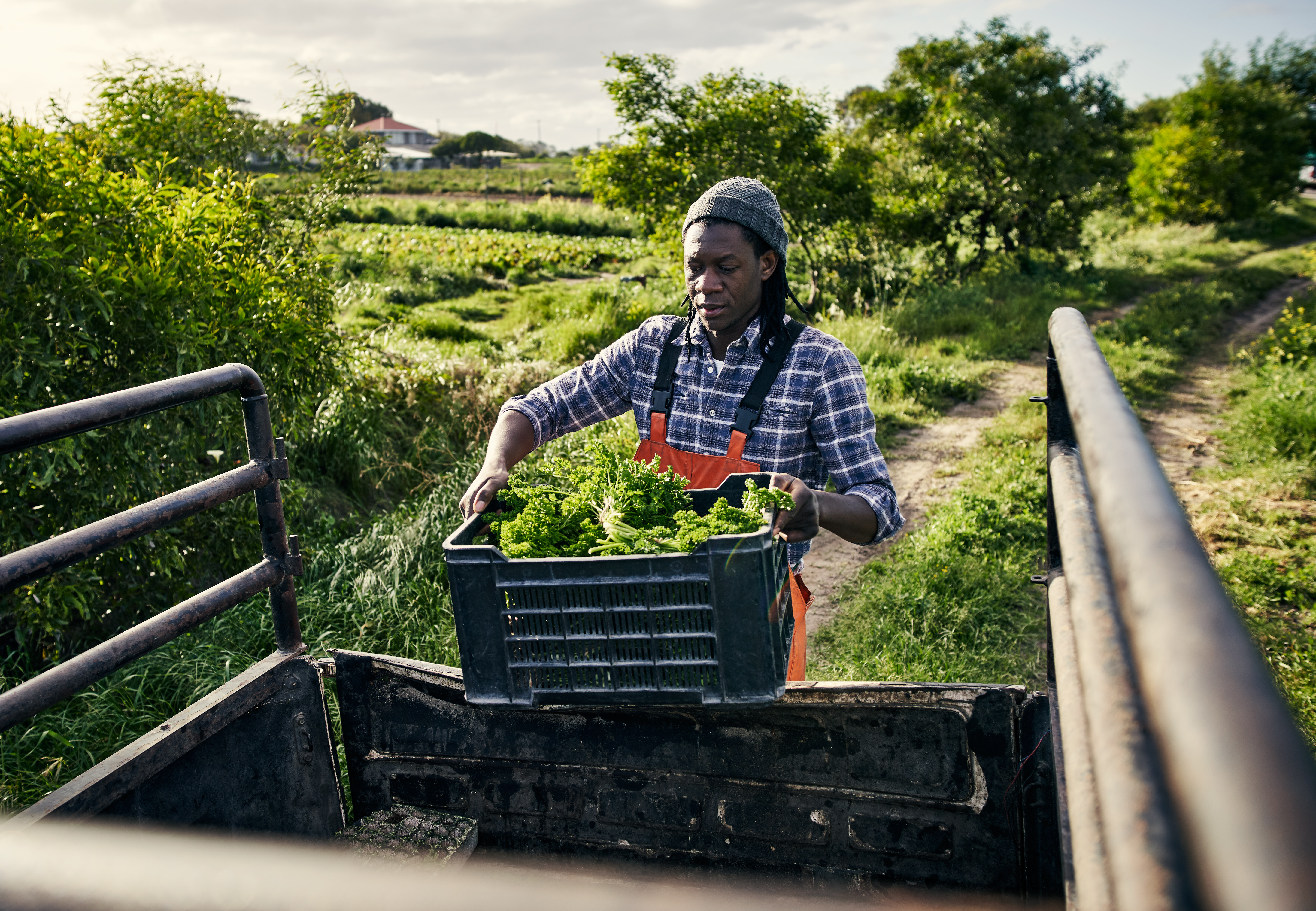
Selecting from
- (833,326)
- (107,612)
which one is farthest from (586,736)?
(833,326)

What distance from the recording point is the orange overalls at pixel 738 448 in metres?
2.66

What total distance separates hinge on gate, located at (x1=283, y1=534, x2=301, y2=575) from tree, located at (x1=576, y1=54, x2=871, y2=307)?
965cm

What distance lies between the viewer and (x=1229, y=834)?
439 mm

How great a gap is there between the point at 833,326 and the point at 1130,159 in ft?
33.5

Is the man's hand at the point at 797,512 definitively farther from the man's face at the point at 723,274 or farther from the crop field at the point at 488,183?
the crop field at the point at 488,183

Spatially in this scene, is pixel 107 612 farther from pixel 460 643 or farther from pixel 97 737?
pixel 460 643

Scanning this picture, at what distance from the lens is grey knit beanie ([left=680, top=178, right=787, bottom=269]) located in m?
2.65

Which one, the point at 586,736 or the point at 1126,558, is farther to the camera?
the point at 586,736

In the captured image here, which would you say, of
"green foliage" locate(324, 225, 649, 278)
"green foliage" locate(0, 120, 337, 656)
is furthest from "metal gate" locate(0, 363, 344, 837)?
"green foliage" locate(324, 225, 649, 278)

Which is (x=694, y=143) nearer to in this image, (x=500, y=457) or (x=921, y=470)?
(x=921, y=470)

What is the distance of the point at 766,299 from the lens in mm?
2855

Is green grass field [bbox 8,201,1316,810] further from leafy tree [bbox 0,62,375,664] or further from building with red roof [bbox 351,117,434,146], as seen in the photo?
building with red roof [bbox 351,117,434,146]

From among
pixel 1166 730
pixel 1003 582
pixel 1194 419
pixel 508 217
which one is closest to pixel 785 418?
pixel 1166 730

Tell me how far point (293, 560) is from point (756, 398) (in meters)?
1.39
